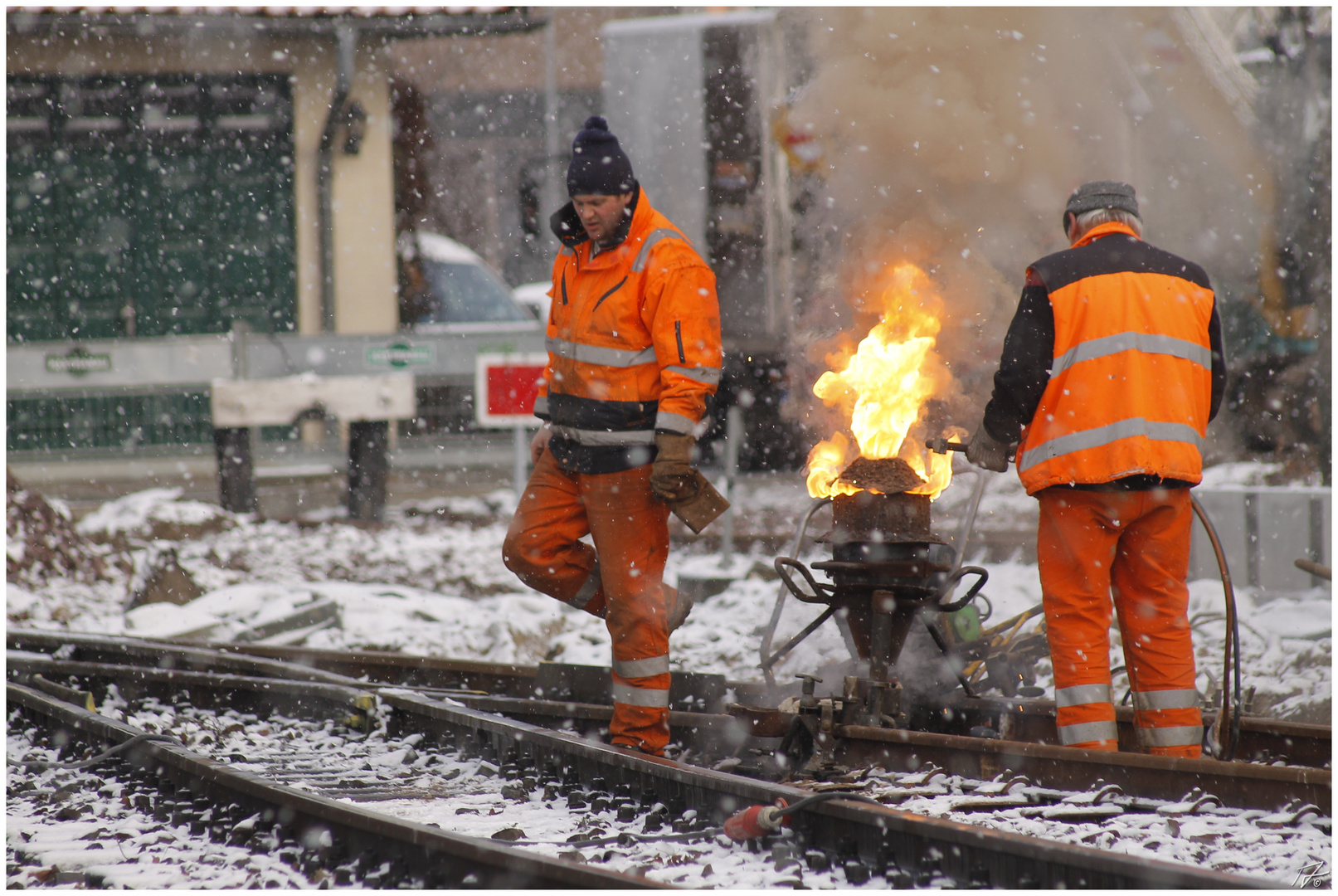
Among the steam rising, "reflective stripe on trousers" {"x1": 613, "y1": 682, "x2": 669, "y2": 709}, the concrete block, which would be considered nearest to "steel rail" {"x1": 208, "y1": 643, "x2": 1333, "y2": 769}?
"reflective stripe on trousers" {"x1": 613, "y1": 682, "x2": 669, "y2": 709}

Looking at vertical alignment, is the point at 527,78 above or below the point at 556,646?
above

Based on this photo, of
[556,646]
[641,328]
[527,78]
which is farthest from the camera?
[527,78]

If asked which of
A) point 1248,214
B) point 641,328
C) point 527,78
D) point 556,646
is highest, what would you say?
point 527,78

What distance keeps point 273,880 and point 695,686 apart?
7.15ft

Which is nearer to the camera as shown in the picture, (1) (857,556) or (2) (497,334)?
(1) (857,556)

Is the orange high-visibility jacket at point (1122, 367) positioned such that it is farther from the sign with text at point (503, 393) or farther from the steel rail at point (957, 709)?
the sign with text at point (503, 393)

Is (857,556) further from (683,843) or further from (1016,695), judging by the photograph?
(683,843)

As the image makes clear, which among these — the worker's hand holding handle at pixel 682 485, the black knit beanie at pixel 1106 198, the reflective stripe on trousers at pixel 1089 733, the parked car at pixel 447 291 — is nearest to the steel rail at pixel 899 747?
the reflective stripe on trousers at pixel 1089 733

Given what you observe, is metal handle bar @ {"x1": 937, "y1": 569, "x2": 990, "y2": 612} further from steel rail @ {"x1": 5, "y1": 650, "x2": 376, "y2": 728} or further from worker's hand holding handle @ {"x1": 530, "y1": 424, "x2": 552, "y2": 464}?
steel rail @ {"x1": 5, "y1": 650, "x2": 376, "y2": 728}

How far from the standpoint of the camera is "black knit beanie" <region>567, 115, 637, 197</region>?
166 inches

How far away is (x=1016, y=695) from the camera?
4754mm

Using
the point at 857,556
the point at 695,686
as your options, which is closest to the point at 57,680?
the point at 695,686

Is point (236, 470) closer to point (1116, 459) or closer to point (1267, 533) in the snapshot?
point (1267, 533)

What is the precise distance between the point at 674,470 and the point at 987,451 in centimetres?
107
